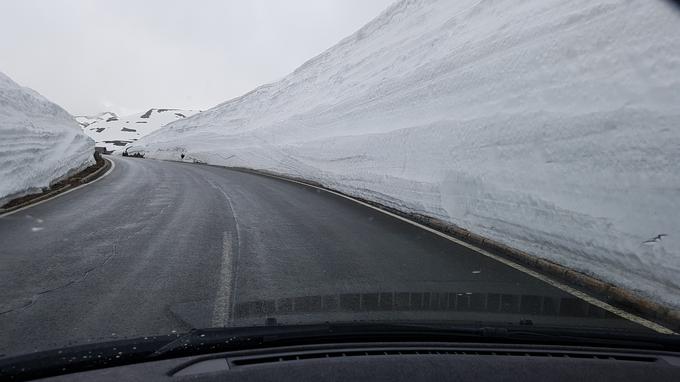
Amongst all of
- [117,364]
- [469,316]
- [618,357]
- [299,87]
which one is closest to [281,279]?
[469,316]

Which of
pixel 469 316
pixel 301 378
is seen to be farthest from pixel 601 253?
pixel 301 378

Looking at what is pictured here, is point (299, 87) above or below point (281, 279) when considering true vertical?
above

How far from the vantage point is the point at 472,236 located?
29.4 feet

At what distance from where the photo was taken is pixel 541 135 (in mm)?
8523

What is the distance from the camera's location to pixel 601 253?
6.24 metres

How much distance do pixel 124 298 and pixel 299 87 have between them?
32.6m

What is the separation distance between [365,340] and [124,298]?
296 cm

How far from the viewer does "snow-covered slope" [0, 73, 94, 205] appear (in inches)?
549

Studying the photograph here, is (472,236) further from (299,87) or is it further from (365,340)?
(299,87)

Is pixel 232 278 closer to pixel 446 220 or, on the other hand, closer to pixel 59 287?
pixel 59 287

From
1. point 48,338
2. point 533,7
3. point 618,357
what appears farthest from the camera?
point 533,7

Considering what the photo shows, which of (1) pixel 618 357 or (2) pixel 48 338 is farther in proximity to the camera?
(2) pixel 48 338

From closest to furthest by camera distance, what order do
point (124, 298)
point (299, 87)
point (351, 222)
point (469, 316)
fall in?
1. point (469, 316)
2. point (124, 298)
3. point (351, 222)
4. point (299, 87)

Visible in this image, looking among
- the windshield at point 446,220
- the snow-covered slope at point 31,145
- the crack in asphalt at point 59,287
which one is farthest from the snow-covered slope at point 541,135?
the snow-covered slope at point 31,145
